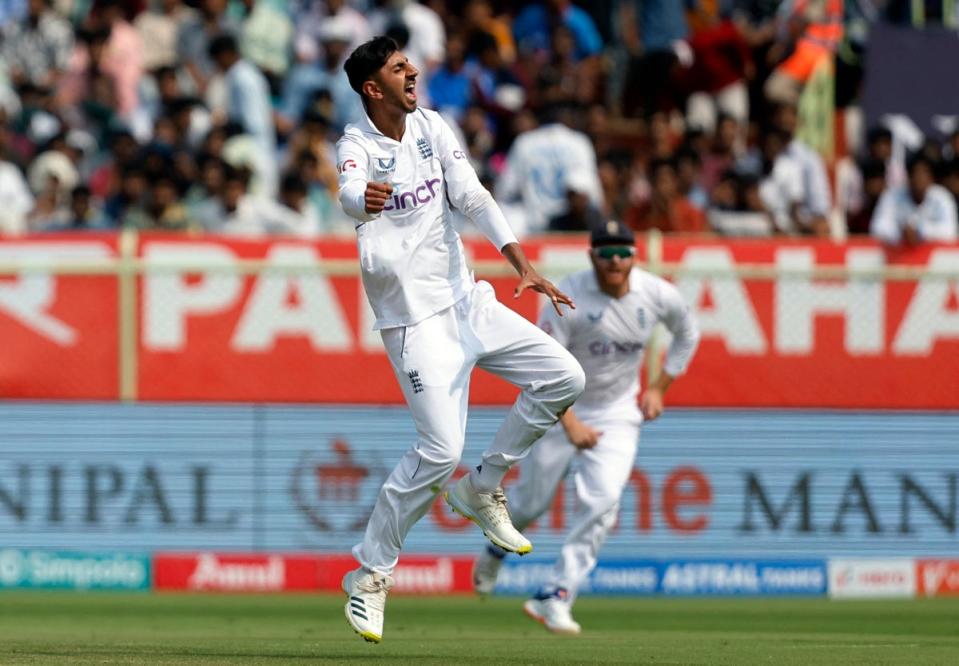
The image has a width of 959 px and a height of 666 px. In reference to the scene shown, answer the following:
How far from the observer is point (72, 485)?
16078 millimetres

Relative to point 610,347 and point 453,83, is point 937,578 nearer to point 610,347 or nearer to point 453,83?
point 610,347

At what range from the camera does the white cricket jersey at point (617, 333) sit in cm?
1312

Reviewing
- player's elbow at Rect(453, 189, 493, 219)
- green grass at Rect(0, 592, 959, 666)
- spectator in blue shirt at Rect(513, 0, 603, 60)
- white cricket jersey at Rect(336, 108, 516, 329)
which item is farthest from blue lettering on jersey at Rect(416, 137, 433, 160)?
spectator in blue shirt at Rect(513, 0, 603, 60)

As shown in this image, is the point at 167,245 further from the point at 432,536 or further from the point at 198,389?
the point at 432,536

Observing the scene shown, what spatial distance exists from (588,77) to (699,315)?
4.56 m

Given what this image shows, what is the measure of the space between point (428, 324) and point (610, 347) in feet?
10.8

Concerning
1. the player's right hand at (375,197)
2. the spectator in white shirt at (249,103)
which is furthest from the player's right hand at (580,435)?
the spectator in white shirt at (249,103)

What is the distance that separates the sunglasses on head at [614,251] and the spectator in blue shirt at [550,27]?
781 cm

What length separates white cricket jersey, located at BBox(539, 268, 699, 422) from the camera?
13.1 m

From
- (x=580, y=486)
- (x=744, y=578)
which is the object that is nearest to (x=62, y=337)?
(x=580, y=486)

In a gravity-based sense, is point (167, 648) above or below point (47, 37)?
below

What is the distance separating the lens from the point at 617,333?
13.1 meters

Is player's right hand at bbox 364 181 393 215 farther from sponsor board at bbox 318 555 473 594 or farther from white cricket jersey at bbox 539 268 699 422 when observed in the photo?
sponsor board at bbox 318 555 473 594

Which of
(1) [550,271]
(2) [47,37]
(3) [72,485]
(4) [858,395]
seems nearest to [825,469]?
(4) [858,395]
